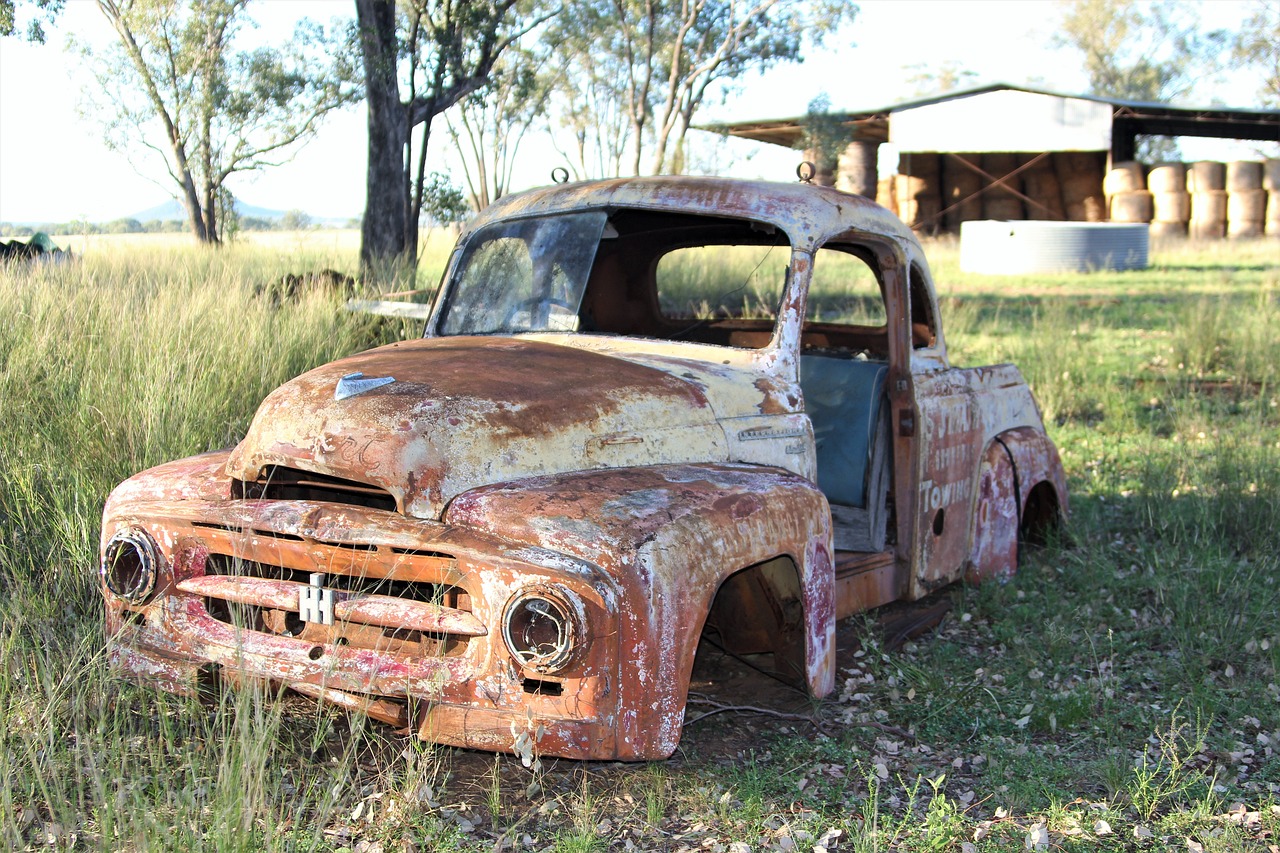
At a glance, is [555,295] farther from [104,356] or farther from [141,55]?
[141,55]

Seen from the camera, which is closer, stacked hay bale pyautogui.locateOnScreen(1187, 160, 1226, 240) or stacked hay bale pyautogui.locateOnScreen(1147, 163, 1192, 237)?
stacked hay bale pyautogui.locateOnScreen(1187, 160, 1226, 240)

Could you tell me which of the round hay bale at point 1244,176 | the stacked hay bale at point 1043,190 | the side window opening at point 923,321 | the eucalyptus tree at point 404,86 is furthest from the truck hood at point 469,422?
the stacked hay bale at point 1043,190

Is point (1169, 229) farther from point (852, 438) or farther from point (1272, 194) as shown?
point (852, 438)

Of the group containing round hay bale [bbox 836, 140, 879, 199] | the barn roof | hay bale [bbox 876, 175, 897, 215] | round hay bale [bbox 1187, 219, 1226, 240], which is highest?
the barn roof

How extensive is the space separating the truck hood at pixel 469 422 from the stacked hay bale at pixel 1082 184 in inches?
975

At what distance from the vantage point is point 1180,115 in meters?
24.9

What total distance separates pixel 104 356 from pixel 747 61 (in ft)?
77.6

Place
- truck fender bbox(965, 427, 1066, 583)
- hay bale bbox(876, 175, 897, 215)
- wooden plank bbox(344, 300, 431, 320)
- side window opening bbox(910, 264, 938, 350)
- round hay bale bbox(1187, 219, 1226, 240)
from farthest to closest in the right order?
hay bale bbox(876, 175, 897, 215)
round hay bale bbox(1187, 219, 1226, 240)
wooden plank bbox(344, 300, 431, 320)
truck fender bbox(965, 427, 1066, 583)
side window opening bbox(910, 264, 938, 350)

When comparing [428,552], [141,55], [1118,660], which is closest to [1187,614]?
[1118,660]

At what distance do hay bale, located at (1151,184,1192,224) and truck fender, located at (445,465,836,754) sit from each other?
80.6 ft

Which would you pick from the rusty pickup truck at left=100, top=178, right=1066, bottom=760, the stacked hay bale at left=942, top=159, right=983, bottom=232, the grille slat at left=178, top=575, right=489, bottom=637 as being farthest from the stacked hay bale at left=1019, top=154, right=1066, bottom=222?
the grille slat at left=178, top=575, right=489, bottom=637

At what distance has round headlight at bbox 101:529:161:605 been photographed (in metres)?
3.12

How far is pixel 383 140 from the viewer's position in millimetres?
12492

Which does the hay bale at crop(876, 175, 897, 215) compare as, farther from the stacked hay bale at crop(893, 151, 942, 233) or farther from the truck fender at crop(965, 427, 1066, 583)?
the truck fender at crop(965, 427, 1066, 583)
